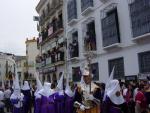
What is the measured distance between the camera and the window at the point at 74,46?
2397cm

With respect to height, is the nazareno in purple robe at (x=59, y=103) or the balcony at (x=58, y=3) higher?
the balcony at (x=58, y=3)

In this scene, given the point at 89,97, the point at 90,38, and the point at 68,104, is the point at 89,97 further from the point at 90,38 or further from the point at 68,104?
the point at 90,38

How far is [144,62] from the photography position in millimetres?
16266

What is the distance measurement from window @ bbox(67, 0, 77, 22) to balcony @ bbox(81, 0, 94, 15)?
5.89 feet

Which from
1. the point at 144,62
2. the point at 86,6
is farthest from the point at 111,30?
the point at 86,6

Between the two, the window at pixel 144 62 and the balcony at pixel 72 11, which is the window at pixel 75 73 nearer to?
the balcony at pixel 72 11

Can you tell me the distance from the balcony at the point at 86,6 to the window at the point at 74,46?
2.64 meters

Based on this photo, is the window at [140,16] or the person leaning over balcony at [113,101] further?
the window at [140,16]

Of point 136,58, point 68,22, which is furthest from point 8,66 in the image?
point 136,58

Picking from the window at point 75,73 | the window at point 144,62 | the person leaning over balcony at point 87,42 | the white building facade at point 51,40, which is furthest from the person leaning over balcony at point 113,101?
the white building facade at point 51,40

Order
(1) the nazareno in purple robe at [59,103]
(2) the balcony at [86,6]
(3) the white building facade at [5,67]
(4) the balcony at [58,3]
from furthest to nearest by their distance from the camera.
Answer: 1. (3) the white building facade at [5,67]
2. (4) the balcony at [58,3]
3. (2) the balcony at [86,6]
4. (1) the nazareno in purple robe at [59,103]

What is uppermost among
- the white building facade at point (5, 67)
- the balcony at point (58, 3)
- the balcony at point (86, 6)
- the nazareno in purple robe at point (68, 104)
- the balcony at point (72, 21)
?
the balcony at point (58, 3)

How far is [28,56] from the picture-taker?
5688cm

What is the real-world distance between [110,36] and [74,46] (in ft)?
19.4
